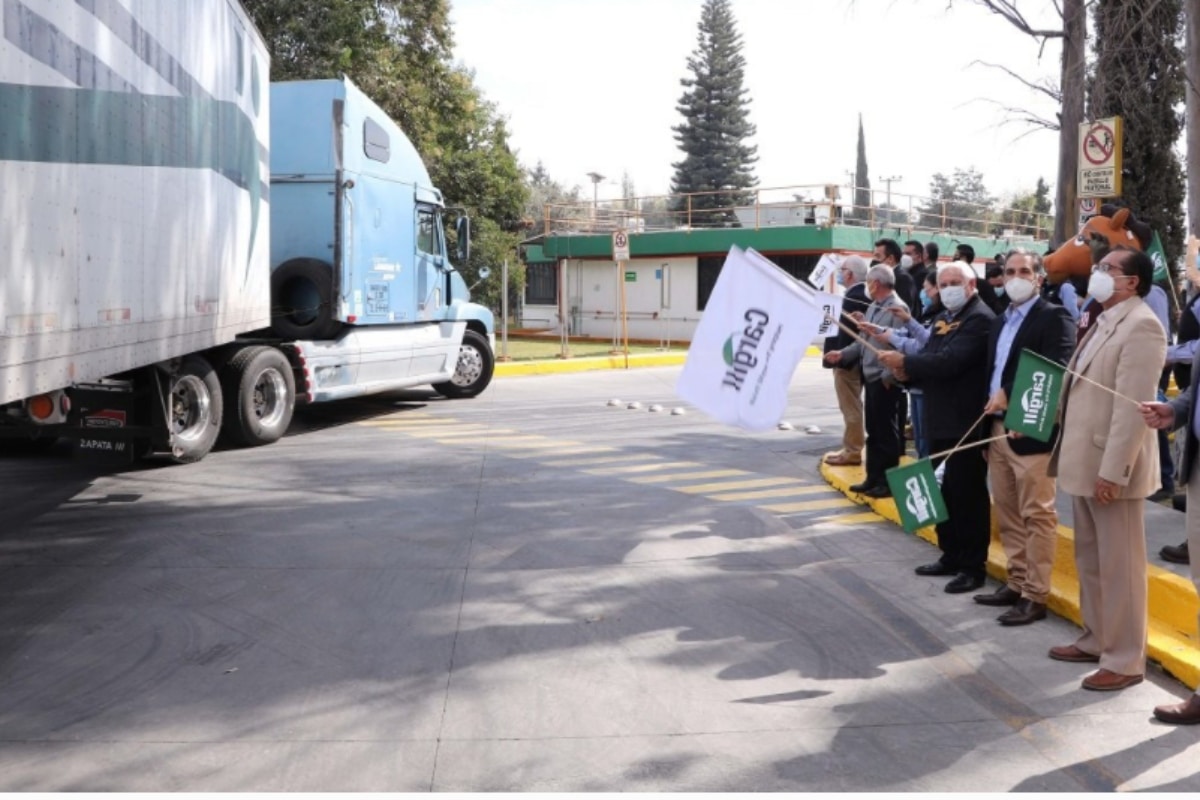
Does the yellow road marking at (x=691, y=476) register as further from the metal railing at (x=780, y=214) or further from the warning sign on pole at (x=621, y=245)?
the metal railing at (x=780, y=214)

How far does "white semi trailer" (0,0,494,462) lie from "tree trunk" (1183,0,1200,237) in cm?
946

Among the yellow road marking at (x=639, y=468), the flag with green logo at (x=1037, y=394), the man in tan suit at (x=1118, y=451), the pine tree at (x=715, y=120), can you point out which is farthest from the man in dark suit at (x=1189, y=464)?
the pine tree at (x=715, y=120)

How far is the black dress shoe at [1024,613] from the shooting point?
6785 mm

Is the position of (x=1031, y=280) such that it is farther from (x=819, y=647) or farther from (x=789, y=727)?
(x=789, y=727)

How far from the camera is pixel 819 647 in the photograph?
6.38 meters

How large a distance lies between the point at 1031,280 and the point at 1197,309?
2.58 m

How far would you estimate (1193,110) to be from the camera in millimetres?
12031

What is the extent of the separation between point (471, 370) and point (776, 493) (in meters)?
9.51

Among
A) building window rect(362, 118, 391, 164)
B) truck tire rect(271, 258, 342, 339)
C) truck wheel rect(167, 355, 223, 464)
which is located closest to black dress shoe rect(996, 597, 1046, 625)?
truck wheel rect(167, 355, 223, 464)

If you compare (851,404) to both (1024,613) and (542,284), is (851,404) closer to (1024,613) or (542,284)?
(1024,613)

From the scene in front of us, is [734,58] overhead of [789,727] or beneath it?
overhead

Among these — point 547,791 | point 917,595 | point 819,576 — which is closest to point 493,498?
point 819,576

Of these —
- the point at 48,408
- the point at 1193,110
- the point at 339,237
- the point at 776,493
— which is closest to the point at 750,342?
the point at 776,493

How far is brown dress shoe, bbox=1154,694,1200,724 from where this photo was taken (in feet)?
16.9
